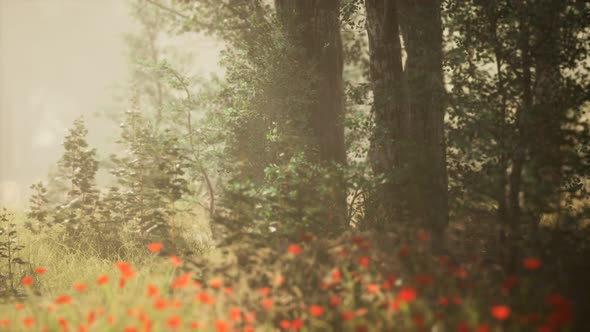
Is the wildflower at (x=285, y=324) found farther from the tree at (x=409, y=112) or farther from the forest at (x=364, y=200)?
the tree at (x=409, y=112)

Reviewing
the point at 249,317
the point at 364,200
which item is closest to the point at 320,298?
the point at 249,317

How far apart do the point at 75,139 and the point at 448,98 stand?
742cm

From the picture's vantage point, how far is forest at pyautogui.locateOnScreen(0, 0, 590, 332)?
4297 mm

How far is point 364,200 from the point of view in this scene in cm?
804

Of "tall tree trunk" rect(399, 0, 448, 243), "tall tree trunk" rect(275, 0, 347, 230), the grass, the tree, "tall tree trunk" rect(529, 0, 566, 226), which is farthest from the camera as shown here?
"tall tree trunk" rect(275, 0, 347, 230)

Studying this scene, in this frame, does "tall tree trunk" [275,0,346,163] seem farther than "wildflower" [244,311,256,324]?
Yes

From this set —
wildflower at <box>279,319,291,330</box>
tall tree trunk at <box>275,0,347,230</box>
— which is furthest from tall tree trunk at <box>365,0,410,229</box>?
wildflower at <box>279,319,291,330</box>

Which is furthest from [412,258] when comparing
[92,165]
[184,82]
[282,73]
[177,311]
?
[92,165]

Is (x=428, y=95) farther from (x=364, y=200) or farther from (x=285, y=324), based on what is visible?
(x=285, y=324)

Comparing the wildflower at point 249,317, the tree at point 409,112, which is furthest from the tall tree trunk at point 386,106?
the wildflower at point 249,317

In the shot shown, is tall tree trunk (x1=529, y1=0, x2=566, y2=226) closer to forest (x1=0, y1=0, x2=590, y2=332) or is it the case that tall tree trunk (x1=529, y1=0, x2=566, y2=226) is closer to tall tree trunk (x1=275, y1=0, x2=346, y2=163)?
forest (x1=0, y1=0, x2=590, y2=332)

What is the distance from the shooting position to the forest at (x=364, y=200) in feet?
14.1

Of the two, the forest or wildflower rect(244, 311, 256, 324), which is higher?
the forest

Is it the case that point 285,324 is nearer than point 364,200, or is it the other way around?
point 285,324
